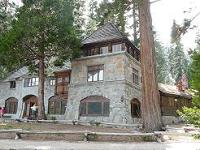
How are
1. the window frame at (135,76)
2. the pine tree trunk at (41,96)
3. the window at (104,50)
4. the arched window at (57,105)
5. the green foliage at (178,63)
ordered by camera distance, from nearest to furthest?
the pine tree trunk at (41,96), the window at (104,50), the window frame at (135,76), the arched window at (57,105), the green foliage at (178,63)

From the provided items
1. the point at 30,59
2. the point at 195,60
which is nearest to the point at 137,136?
the point at 195,60

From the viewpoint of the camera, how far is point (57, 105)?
33.4 m

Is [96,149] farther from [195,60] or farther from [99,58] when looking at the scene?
[99,58]

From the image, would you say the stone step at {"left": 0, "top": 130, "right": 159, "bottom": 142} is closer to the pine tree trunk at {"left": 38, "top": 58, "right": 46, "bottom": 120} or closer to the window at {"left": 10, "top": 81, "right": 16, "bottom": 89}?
the pine tree trunk at {"left": 38, "top": 58, "right": 46, "bottom": 120}

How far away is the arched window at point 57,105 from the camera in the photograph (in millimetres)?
32747

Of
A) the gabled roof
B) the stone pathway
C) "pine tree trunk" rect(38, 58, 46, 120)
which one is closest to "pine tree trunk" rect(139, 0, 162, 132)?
the stone pathway

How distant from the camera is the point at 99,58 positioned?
28.8 meters

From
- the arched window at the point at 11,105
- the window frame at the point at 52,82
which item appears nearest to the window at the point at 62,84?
the window frame at the point at 52,82

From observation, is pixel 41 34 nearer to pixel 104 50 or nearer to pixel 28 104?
pixel 104 50

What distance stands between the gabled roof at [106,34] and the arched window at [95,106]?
5872mm

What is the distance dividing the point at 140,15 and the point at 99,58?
11.9m

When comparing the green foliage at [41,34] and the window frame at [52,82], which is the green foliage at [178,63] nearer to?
the window frame at [52,82]

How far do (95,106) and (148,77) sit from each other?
12255 mm

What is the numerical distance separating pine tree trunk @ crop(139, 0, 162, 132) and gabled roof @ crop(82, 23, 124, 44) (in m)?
10.2
